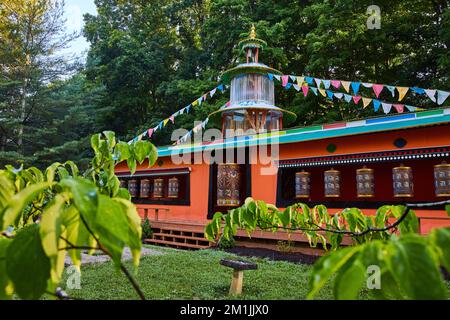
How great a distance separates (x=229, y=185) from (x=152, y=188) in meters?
4.32

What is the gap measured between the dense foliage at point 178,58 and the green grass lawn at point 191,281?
11.1m

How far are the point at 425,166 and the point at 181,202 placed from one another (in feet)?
23.3

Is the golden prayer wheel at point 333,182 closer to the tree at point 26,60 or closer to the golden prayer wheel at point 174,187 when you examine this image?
the golden prayer wheel at point 174,187

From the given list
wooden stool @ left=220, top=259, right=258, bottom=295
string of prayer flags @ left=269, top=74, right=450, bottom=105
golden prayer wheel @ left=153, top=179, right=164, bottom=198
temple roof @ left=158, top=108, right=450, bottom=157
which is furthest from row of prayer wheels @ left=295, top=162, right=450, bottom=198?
golden prayer wheel @ left=153, top=179, right=164, bottom=198

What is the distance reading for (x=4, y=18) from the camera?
20953 mm

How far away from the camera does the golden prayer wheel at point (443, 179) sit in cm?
696

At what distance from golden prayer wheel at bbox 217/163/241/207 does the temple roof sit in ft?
2.06

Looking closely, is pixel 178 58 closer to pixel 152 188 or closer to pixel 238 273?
pixel 152 188

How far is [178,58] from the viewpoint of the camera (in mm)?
26891

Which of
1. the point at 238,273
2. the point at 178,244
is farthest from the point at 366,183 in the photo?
the point at 178,244

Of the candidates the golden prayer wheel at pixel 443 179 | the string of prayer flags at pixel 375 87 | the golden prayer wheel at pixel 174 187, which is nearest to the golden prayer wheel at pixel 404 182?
the golden prayer wheel at pixel 443 179
